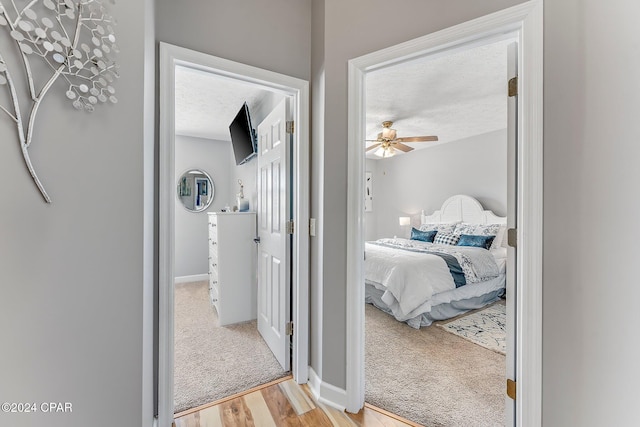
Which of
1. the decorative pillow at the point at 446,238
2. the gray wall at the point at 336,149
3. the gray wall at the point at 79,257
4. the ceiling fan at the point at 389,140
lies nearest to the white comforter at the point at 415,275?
the decorative pillow at the point at 446,238

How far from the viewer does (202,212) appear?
4.97 meters

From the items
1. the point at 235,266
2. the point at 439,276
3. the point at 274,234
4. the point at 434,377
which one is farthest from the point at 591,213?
the point at 235,266

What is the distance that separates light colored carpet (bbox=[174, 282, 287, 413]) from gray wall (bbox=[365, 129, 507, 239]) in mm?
4100

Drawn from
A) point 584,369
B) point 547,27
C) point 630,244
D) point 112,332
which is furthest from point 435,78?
point 112,332

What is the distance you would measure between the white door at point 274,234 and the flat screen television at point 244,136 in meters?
0.38

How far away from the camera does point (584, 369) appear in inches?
40.2

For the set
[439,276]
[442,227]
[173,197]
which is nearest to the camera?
[173,197]

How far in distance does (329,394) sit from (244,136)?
2.67 metres

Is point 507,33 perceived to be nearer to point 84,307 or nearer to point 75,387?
point 84,307

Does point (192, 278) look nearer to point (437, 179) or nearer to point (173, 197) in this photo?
point (173, 197)

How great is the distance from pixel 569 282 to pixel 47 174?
186cm

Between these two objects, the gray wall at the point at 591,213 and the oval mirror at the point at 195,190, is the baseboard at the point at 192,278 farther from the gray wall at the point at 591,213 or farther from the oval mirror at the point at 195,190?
the gray wall at the point at 591,213

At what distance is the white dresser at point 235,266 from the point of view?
289cm

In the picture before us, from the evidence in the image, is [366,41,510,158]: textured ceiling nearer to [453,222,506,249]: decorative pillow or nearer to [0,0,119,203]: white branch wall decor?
[0,0,119,203]: white branch wall decor
